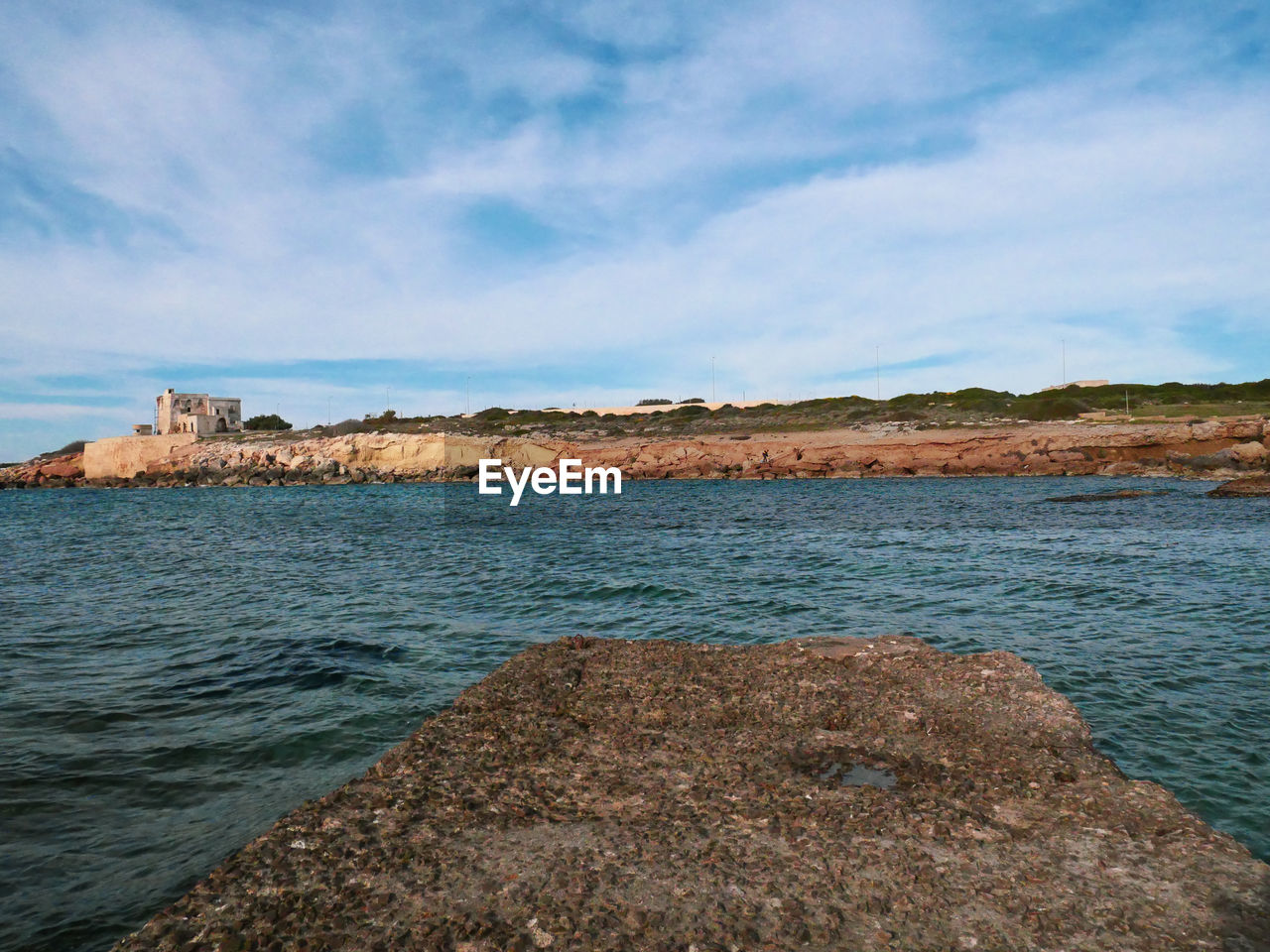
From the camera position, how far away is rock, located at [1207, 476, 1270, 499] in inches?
1358

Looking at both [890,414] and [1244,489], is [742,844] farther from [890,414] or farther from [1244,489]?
[890,414]

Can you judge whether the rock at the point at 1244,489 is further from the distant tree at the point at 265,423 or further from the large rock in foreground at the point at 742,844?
the distant tree at the point at 265,423

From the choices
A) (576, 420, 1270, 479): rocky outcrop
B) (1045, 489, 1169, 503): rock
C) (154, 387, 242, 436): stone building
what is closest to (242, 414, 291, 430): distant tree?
(154, 387, 242, 436): stone building

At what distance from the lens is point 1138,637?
11594 millimetres

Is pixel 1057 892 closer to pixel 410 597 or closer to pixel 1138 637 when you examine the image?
pixel 1138 637

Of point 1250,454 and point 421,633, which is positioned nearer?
point 421,633

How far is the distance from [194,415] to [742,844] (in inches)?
4742

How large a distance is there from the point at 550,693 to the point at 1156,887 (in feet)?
16.7

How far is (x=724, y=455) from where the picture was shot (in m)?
69.8

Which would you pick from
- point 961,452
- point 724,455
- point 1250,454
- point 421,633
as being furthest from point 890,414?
point 421,633

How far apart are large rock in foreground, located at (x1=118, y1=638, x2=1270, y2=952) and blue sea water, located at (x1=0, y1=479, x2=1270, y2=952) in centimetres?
154

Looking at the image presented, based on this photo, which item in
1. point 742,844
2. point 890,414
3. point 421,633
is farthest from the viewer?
point 890,414

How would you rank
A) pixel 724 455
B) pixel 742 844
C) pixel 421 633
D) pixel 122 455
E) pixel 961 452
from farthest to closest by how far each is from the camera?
pixel 122 455
pixel 724 455
pixel 961 452
pixel 421 633
pixel 742 844

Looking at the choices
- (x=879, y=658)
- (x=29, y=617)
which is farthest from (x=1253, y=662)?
(x=29, y=617)
